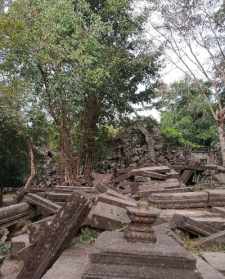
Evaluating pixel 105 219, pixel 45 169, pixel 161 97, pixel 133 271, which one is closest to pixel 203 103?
pixel 161 97

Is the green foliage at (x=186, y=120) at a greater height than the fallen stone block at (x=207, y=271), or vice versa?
the green foliage at (x=186, y=120)

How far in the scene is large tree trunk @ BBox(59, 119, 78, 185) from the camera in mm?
13172

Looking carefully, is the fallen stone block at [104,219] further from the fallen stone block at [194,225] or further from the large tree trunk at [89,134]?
the large tree trunk at [89,134]

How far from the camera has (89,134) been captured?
50.1 feet

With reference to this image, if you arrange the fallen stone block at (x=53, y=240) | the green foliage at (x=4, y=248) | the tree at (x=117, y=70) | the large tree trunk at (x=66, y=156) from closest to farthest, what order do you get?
the fallen stone block at (x=53, y=240), the green foliage at (x=4, y=248), the large tree trunk at (x=66, y=156), the tree at (x=117, y=70)

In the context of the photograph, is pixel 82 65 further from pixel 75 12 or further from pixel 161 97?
pixel 161 97

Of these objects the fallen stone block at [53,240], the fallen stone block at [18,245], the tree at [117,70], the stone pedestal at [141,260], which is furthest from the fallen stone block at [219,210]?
the tree at [117,70]

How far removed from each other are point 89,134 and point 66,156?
7.14ft

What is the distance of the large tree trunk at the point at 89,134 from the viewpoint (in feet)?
49.1

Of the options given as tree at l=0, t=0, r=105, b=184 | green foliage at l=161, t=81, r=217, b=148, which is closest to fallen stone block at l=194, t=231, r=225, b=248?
tree at l=0, t=0, r=105, b=184

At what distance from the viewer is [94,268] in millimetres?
2713

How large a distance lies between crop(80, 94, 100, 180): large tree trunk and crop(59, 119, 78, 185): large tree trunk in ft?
3.96

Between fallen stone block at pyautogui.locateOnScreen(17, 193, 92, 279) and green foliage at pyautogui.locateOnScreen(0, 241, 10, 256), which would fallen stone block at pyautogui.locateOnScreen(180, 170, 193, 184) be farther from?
fallen stone block at pyautogui.locateOnScreen(17, 193, 92, 279)

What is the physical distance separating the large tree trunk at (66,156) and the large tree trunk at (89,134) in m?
1.21
